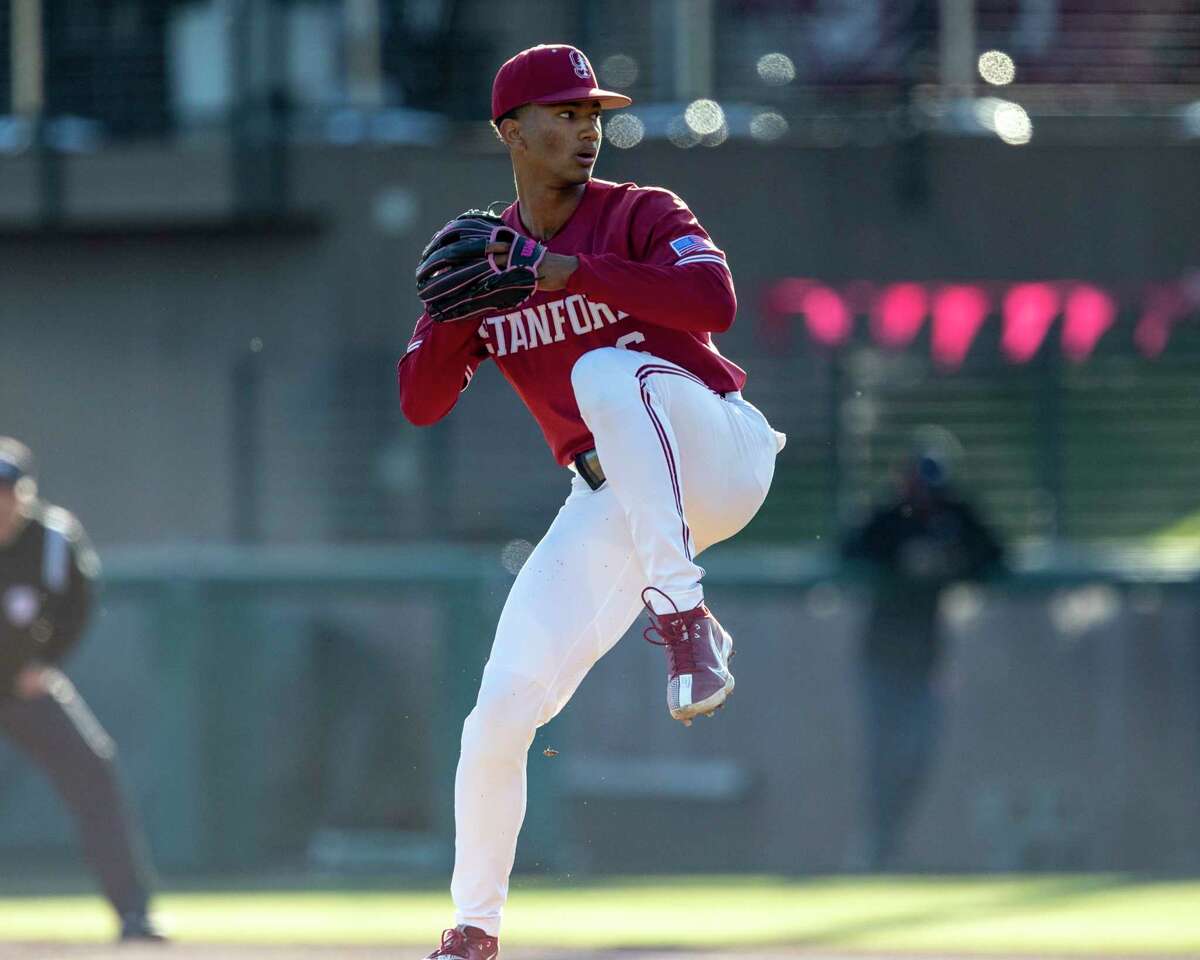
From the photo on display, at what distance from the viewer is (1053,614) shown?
31.9 ft

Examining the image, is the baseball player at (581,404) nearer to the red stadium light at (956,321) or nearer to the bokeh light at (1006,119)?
the red stadium light at (956,321)

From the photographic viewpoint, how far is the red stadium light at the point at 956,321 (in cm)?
1201

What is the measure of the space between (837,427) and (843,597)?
1.94 meters

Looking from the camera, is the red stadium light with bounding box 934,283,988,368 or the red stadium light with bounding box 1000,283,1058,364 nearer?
the red stadium light with bounding box 1000,283,1058,364

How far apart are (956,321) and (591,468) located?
8119 millimetres

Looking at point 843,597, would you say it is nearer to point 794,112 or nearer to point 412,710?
point 412,710

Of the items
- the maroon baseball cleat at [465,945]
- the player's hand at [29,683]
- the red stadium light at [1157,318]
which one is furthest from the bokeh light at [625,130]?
the maroon baseball cleat at [465,945]

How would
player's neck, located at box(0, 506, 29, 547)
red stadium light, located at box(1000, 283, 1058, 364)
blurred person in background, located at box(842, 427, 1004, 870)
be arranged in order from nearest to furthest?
player's neck, located at box(0, 506, 29, 547) → blurred person in background, located at box(842, 427, 1004, 870) → red stadium light, located at box(1000, 283, 1058, 364)

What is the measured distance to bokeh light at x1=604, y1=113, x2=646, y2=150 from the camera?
12.1 m

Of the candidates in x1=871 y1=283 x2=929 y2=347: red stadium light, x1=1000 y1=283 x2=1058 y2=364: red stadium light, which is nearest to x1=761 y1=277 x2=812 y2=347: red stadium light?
x1=871 y1=283 x2=929 y2=347: red stadium light

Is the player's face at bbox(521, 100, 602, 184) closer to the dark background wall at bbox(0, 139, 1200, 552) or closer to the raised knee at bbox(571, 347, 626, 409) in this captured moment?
the raised knee at bbox(571, 347, 626, 409)

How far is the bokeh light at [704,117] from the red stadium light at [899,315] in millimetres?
1419

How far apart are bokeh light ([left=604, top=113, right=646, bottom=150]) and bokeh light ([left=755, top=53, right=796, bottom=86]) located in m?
0.82

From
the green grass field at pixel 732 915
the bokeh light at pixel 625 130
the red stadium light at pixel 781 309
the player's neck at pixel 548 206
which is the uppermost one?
the bokeh light at pixel 625 130
